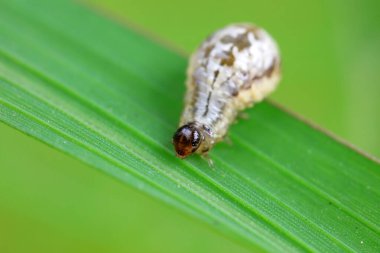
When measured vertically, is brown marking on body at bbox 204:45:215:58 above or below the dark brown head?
above

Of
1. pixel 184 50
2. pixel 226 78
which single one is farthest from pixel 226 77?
pixel 184 50

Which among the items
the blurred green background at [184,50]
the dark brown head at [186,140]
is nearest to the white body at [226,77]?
the dark brown head at [186,140]

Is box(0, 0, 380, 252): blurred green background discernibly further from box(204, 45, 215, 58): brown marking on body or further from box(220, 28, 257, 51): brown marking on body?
box(220, 28, 257, 51): brown marking on body

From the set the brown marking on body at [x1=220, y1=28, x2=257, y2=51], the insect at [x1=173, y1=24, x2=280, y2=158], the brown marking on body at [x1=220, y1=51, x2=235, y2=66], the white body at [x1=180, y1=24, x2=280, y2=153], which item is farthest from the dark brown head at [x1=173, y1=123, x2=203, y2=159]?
the brown marking on body at [x1=220, y1=28, x2=257, y2=51]

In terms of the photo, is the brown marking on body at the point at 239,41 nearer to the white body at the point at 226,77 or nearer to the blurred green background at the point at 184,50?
the white body at the point at 226,77

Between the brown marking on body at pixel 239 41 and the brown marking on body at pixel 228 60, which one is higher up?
the brown marking on body at pixel 239 41

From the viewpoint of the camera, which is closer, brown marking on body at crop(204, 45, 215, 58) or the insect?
the insect

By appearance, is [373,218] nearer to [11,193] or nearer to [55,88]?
[55,88]
